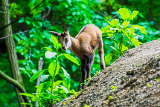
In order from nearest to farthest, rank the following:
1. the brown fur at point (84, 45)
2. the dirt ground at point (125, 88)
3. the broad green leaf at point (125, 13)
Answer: the dirt ground at point (125, 88) → the broad green leaf at point (125, 13) → the brown fur at point (84, 45)

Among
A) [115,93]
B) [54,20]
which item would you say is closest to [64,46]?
[115,93]

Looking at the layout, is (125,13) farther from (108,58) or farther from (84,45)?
(84,45)

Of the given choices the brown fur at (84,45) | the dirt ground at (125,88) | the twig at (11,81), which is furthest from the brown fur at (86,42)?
the twig at (11,81)

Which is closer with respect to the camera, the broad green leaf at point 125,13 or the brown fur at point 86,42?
the broad green leaf at point 125,13

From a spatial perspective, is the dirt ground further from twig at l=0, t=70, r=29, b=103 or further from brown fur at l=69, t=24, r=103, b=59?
twig at l=0, t=70, r=29, b=103

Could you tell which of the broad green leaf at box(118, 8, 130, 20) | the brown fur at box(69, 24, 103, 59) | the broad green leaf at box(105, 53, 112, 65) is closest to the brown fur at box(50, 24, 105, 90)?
the brown fur at box(69, 24, 103, 59)

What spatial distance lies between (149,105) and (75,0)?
18.7ft

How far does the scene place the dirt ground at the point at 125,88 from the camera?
203 cm

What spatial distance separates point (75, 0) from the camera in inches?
277

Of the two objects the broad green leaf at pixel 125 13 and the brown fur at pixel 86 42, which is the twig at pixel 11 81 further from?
the broad green leaf at pixel 125 13

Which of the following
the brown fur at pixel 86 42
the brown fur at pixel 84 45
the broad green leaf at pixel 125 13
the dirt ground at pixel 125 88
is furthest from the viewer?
the brown fur at pixel 86 42

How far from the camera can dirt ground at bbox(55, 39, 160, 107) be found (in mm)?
2031

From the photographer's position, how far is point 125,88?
2402mm

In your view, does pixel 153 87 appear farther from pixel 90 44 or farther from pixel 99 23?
pixel 99 23
